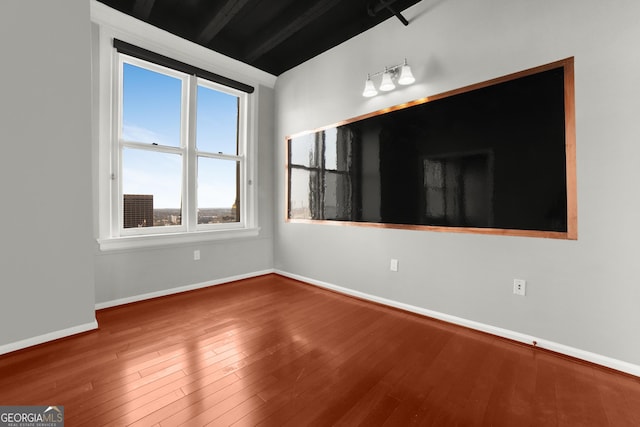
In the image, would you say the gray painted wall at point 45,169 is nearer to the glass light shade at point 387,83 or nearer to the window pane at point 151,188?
the window pane at point 151,188

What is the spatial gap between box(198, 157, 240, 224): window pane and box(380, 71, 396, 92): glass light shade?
2216 mm

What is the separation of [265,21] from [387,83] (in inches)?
61.7

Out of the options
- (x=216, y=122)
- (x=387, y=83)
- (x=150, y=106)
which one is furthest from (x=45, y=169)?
(x=387, y=83)

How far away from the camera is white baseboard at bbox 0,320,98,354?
1898 mm

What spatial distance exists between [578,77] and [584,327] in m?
1.66

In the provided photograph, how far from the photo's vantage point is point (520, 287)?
80.2 inches

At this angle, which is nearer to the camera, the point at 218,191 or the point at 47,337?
A: the point at 47,337

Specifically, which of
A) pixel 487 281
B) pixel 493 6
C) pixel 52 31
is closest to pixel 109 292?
pixel 52 31

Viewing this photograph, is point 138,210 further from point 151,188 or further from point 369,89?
point 369,89

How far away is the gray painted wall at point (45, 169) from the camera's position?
6.27 ft

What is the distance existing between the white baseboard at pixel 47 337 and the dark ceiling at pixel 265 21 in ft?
9.72

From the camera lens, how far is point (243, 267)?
3.81m

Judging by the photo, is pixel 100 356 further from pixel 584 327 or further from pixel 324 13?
pixel 324 13

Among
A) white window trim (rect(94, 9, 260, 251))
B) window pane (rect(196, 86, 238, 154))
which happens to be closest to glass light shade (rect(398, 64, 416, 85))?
window pane (rect(196, 86, 238, 154))
